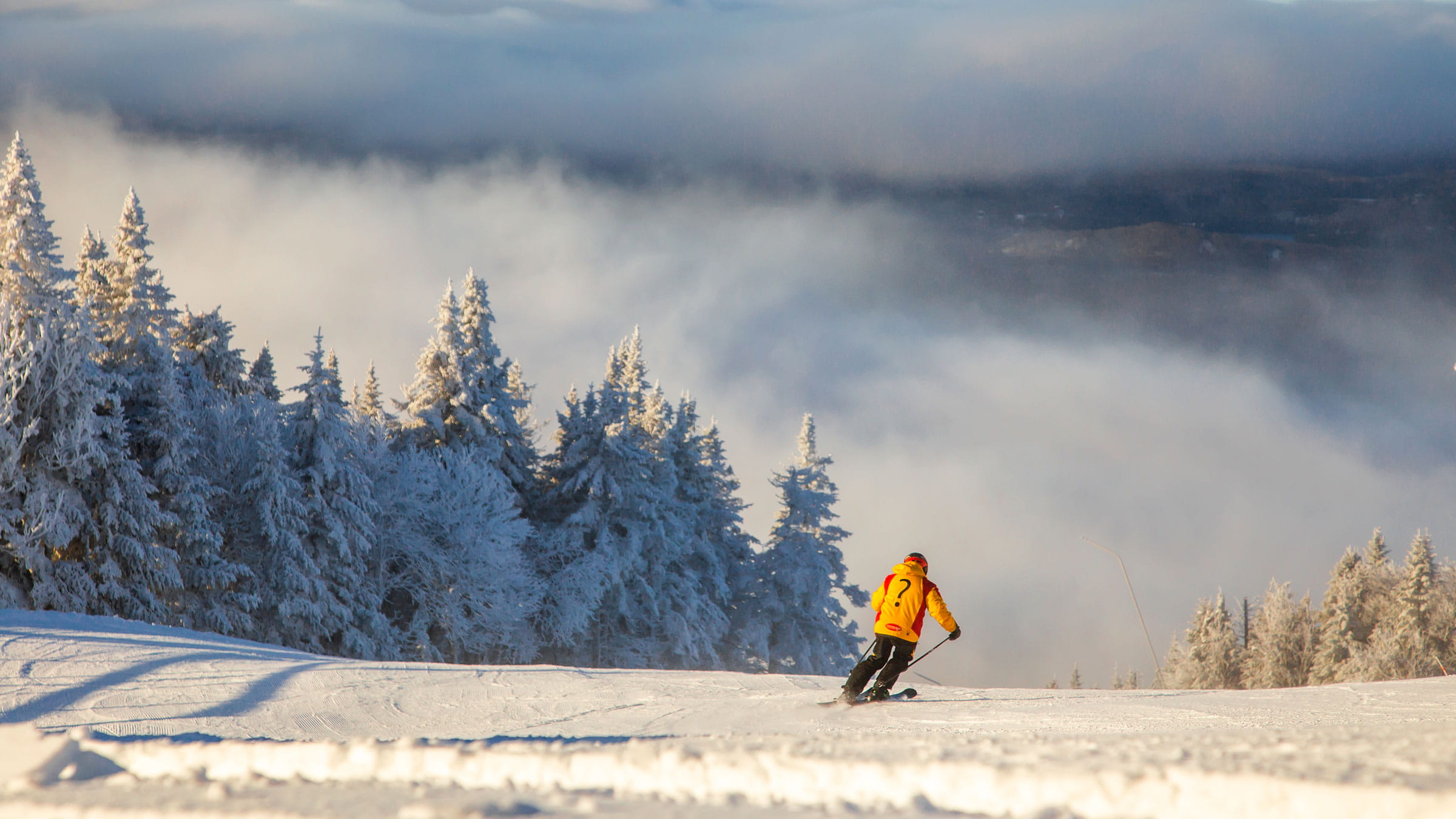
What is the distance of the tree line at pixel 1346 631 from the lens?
5197cm

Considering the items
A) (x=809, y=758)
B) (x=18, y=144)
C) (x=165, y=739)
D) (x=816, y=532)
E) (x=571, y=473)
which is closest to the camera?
(x=809, y=758)

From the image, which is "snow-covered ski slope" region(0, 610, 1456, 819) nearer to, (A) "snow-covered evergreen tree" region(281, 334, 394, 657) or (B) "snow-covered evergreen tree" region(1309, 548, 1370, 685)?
(A) "snow-covered evergreen tree" region(281, 334, 394, 657)

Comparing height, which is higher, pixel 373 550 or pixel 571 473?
pixel 571 473

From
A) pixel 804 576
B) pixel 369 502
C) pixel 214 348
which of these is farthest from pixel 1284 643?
pixel 214 348

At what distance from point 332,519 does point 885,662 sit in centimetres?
2336

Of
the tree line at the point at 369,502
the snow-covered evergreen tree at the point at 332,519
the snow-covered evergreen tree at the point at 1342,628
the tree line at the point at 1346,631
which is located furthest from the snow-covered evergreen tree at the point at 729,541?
the snow-covered evergreen tree at the point at 1342,628

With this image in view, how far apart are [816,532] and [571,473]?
36.2 ft

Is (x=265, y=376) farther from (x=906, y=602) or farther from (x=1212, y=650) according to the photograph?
(x=1212, y=650)

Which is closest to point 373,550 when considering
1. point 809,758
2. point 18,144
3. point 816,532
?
point 18,144

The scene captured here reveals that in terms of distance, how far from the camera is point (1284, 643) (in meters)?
61.7

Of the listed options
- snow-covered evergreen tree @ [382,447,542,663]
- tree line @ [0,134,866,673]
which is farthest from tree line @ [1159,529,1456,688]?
snow-covered evergreen tree @ [382,447,542,663]

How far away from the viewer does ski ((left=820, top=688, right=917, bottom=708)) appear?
10016 millimetres

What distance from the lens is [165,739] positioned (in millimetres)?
5086

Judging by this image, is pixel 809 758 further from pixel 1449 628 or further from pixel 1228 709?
pixel 1449 628
